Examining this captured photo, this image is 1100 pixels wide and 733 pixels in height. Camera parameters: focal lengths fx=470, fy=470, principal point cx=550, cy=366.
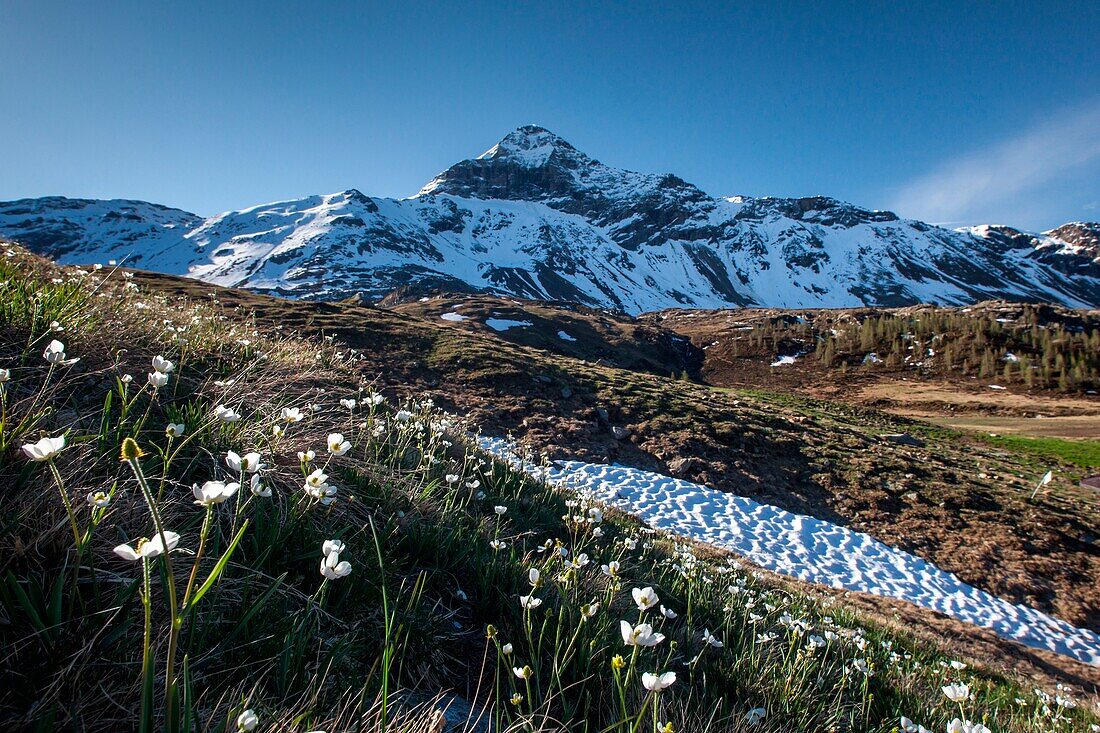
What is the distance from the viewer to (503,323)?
45.2m

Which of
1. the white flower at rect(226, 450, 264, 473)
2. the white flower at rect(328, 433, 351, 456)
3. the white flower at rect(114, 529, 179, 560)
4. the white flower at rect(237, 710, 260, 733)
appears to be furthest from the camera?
the white flower at rect(328, 433, 351, 456)

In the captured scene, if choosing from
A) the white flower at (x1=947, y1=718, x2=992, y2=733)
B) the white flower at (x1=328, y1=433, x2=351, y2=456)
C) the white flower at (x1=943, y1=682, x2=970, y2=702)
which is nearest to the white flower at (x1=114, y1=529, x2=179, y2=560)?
the white flower at (x1=328, y1=433, x2=351, y2=456)

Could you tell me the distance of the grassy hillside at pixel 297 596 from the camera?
146cm

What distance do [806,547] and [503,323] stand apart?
123 feet

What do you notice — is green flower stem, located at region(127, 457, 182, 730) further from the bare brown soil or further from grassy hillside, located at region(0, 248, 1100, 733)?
the bare brown soil

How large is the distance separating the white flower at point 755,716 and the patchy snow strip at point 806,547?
491 centimetres

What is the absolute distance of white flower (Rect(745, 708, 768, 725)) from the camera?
2.15 m

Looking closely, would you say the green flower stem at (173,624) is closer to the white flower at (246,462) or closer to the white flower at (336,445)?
the white flower at (246,462)

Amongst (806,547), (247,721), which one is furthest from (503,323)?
(247,721)

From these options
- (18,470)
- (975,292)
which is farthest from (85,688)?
(975,292)

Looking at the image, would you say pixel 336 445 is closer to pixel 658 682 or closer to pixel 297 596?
pixel 297 596

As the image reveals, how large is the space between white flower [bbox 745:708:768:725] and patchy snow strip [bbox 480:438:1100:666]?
4.91 metres

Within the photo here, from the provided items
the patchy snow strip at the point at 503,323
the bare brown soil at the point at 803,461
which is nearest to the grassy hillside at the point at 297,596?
the bare brown soil at the point at 803,461

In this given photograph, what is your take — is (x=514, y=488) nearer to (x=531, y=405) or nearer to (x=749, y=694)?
(x=749, y=694)
